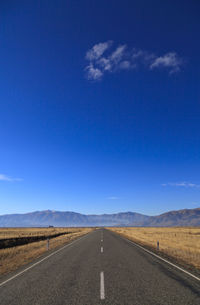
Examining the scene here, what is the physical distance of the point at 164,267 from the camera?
9.77 meters

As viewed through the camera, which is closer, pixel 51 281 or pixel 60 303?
pixel 60 303

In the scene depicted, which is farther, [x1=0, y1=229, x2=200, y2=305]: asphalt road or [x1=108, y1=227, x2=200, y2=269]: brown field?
[x1=108, y1=227, x2=200, y2=269]: brown field

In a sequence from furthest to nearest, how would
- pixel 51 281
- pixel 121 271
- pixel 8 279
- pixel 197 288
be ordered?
pixel 121 271 → pixel 8 279 → pixel 51 281 → pixel 197 288

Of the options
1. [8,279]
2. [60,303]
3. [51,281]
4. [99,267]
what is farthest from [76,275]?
[60,303]

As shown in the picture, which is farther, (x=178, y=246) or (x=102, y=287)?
(x=178, y=246)

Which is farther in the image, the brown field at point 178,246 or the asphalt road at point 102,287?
the brown field at point 178,246

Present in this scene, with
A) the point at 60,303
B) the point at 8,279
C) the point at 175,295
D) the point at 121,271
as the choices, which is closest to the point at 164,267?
the point at 121,271

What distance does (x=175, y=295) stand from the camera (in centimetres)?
607

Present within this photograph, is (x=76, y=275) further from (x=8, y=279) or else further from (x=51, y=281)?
(x=8, y=279)

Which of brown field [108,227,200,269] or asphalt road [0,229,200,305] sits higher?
asphalt road [0,229,200,305]

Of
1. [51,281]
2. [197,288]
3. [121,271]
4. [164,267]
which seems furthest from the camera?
[164,267]

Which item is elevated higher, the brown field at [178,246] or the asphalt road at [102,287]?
the asphalt road at [102,287]

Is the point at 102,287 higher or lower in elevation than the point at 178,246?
higher

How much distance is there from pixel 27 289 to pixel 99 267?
13.1ft
